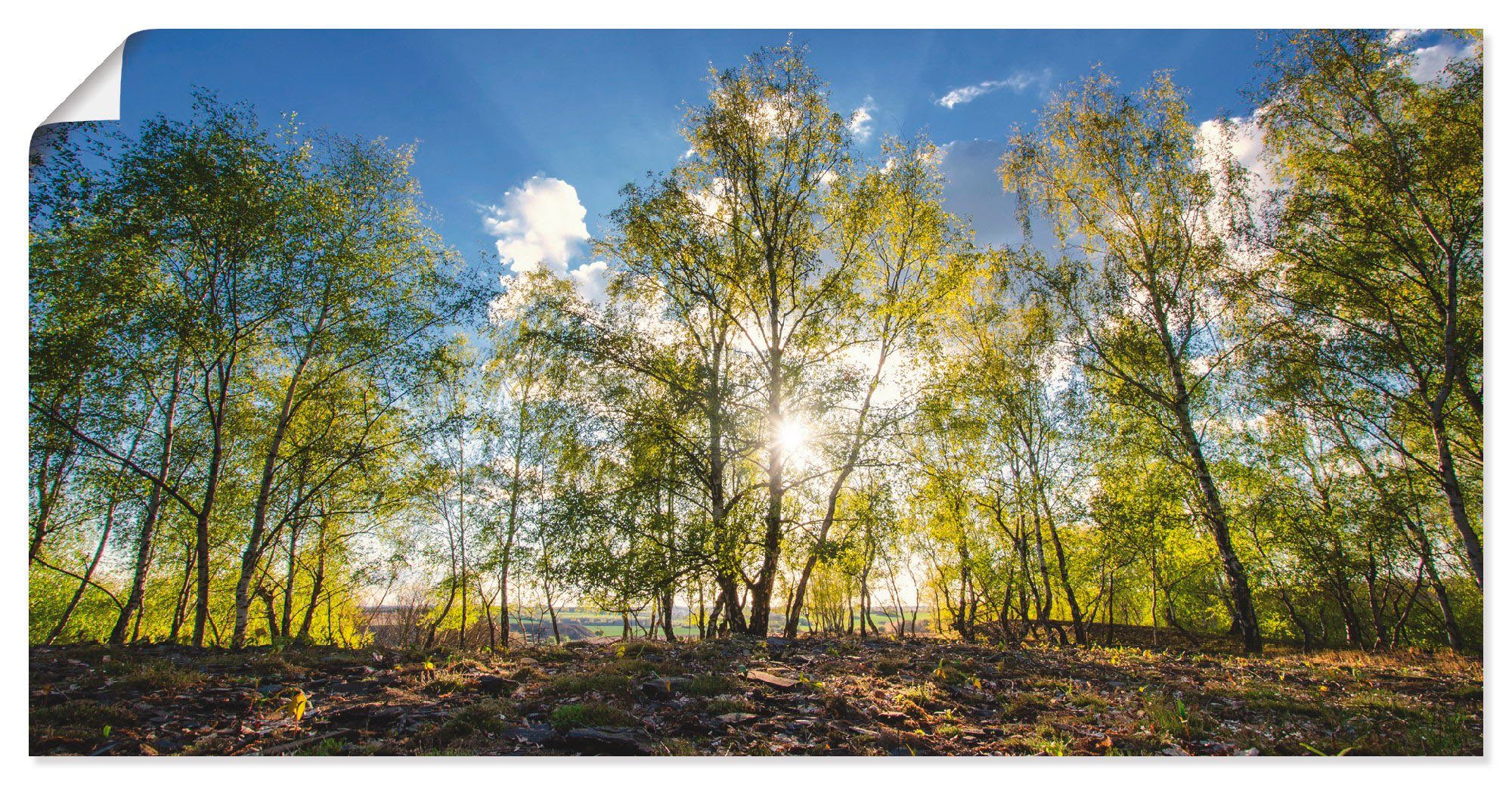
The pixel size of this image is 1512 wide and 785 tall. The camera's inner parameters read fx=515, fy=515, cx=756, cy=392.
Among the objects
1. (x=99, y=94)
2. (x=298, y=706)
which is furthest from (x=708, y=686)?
(x=99, y=94)

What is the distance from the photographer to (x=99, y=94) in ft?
17.8

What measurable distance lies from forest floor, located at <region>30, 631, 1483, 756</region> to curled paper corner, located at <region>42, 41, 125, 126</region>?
5.62 metres

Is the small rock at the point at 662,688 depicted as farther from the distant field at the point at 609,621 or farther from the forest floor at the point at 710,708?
the distant field at the point at 609,621

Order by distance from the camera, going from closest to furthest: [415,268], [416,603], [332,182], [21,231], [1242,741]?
[1242,741] → [21,231] → [332,182] → [415,268] → [416,603]

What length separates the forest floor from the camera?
159 inches

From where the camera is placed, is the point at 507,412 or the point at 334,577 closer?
the point at 507,412

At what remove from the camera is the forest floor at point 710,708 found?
4.03 meters

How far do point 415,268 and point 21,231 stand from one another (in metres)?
5.53

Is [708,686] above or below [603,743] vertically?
below

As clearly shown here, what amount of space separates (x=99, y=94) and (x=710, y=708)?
8.87m

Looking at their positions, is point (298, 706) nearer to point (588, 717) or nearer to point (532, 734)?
point (532, 734)

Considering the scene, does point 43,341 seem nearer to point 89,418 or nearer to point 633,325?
point 89,418

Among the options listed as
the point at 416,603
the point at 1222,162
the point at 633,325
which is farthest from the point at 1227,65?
the point at 416,603

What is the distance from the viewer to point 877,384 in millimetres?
11477
